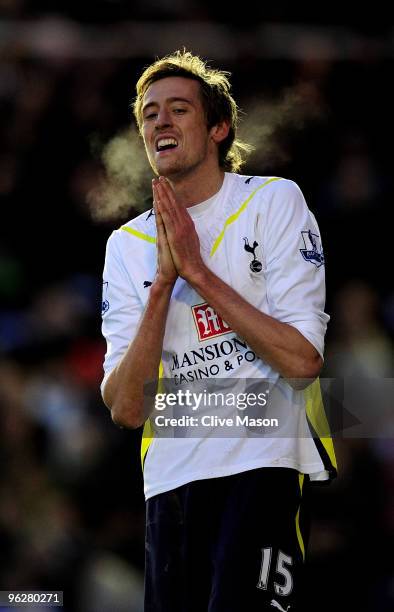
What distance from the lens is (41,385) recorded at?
584 cm

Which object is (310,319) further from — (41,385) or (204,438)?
(41,385)

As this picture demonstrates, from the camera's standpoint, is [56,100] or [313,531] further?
[56,100]

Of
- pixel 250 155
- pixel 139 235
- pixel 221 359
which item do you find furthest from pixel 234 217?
pixel 250 155

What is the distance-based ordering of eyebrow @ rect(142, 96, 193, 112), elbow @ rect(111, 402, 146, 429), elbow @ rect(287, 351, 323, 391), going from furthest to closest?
eyebrow @ rect(142, 96, 193, 112) < elbow @ rect(111, 402, 146, 429) < elbow @ rect(287, 351, 323, 391)

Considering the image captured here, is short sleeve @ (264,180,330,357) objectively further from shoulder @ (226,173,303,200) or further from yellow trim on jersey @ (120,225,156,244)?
yellow trim on jersey @ (120,225,156,244)

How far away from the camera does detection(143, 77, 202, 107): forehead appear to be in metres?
3.74

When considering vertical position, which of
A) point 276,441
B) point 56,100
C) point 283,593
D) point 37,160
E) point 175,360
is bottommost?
point 283,593

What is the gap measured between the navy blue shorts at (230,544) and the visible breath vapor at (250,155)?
1.87m

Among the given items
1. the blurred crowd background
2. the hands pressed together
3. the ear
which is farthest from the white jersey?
the blurred crowd background

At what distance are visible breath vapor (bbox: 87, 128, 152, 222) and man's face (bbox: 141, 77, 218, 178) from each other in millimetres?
984

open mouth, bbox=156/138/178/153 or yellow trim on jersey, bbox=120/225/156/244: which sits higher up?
open mouth, bbox=156/138/178/153

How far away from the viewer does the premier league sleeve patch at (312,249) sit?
3361 mm

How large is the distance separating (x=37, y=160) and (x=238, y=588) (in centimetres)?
404

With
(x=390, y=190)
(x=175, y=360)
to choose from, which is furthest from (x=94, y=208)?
(x=175, y=360)
